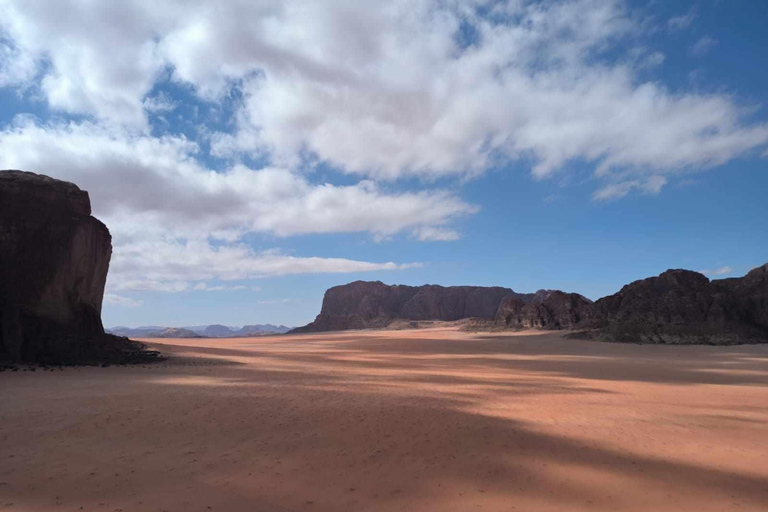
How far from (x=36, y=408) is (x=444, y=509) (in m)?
9.31

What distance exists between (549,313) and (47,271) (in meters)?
54.7

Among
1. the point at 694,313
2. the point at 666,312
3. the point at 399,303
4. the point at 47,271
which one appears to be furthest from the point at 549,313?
the point at 399,303

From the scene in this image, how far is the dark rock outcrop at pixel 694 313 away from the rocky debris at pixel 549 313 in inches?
284

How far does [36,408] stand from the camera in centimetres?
933

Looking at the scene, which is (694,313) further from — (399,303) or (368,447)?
(399,303)

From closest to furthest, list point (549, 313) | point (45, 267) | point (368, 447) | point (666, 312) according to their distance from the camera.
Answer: point (368, 447) → point (45, 267) → point (666, 312) → point (549, 313)

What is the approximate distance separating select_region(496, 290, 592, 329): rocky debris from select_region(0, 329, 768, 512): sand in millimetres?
42741

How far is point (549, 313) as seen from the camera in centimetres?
5784

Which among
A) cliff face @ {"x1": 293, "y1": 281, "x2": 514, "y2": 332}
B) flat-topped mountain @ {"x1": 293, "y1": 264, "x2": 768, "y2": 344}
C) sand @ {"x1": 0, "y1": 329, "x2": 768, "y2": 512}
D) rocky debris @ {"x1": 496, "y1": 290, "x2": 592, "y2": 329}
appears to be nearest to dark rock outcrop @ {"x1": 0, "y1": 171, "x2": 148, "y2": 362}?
sand @ {"x1": 0, "y1": 329, "x2": 768, "y2": 512}

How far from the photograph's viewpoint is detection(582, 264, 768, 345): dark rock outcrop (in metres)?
38.2

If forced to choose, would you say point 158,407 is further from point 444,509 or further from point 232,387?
point 444,509

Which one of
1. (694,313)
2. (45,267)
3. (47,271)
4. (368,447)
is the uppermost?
(45,267)

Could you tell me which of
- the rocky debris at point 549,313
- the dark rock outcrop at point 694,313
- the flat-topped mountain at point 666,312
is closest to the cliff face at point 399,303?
the rocky debris at point 549,313

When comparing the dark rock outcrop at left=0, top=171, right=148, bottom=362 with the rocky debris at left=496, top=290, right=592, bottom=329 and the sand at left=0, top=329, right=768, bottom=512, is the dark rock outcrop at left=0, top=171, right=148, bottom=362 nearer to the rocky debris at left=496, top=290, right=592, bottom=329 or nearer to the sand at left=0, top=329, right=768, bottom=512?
the sand at left=0, top=329, right=768, bottom=512
